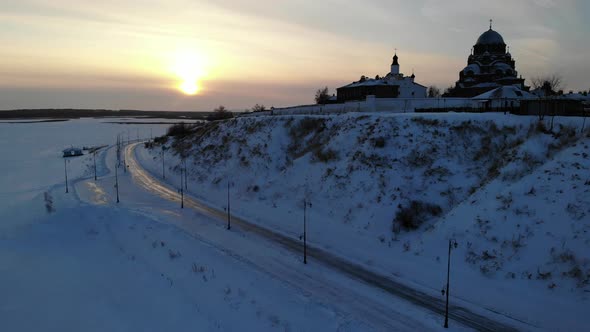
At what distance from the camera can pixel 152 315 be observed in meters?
20.3

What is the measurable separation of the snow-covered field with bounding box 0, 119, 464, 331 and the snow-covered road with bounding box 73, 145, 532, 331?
9 cm

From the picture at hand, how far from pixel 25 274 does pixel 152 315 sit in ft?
43.5

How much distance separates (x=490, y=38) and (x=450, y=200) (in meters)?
67.5

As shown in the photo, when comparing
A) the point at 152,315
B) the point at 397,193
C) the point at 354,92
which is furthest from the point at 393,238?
the point at 354,92

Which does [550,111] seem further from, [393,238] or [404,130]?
[393,238]

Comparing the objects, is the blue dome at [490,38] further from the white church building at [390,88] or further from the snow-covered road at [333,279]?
the snow-covered road at [333,279]

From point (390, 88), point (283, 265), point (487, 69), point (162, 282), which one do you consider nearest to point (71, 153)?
point (390, 88)

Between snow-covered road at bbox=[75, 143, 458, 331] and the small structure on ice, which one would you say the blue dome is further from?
the small structure on ice

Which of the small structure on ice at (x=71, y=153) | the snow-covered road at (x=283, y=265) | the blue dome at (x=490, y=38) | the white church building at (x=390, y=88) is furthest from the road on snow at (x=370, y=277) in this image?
the small structure on ice at (x=71, y=153)

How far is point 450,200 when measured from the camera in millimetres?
30578

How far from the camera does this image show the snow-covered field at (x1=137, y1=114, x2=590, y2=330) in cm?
2056

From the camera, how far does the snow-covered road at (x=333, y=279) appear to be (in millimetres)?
18750

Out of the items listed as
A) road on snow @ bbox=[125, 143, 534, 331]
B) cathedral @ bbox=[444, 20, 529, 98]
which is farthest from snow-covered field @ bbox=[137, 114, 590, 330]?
cathedral @ bbox=[444, 20, 529, 98]

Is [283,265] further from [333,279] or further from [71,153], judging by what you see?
[71,153]
